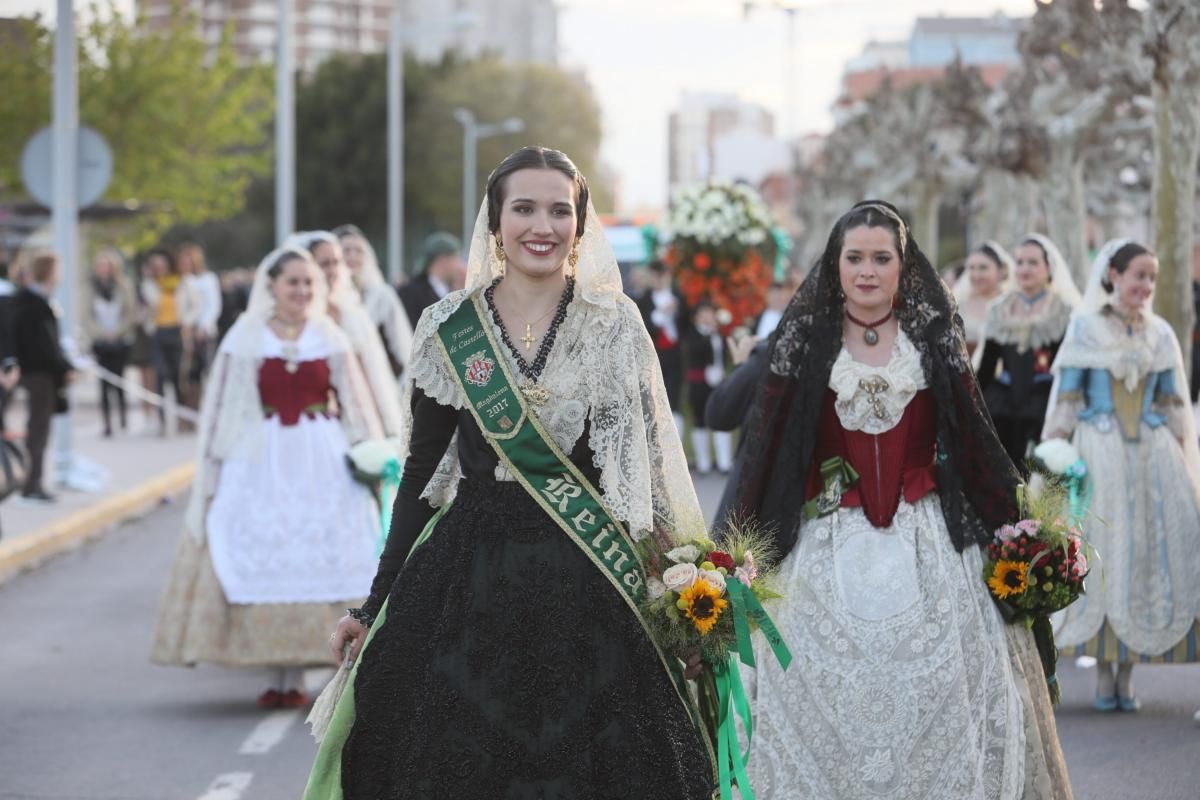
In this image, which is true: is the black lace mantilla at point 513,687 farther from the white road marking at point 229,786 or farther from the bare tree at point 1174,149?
the bare tree at point 1174,149

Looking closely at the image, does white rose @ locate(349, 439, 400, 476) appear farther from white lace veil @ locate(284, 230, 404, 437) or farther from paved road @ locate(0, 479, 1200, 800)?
paved road @ locate(0, 479, 1200, 800)

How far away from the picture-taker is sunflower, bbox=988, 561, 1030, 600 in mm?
5844

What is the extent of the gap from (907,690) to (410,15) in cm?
19079

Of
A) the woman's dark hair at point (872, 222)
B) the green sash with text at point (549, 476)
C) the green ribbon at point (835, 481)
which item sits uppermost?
the woman's dark hair at point (872, 222)

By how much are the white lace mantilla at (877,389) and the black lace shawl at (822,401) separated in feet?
0.12

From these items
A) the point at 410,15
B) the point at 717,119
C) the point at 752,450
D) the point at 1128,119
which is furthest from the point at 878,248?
the point at 410,15

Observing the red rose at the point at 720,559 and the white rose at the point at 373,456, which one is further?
the white rose at the point at 373,456

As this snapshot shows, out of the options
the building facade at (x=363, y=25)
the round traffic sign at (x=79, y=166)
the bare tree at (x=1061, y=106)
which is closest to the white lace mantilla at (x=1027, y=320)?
the round traffic sign at (x=79, y=166)

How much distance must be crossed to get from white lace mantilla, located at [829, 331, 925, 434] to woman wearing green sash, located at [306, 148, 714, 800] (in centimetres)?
139

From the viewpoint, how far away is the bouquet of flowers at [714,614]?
452cm

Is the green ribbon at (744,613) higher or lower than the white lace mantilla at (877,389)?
lower

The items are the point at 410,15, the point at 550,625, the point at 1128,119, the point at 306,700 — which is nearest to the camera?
the point at 550,625

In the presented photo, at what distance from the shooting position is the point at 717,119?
17638 cm

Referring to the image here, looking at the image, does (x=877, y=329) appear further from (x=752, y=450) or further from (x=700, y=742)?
(x=700, y=742)
